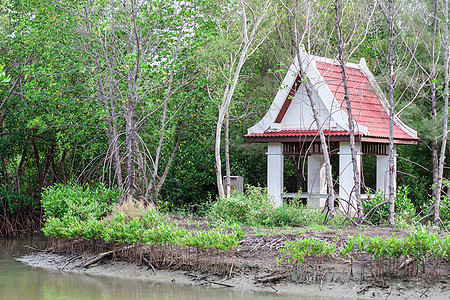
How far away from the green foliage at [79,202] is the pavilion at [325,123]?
13.6 feet

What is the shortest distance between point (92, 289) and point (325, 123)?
7.41m

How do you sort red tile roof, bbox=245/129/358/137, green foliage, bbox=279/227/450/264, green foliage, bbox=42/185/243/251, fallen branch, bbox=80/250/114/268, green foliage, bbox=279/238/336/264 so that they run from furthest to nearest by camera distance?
red tile roof, bbox=245/129/358/137
fallen branch, bbox=80/250/114/268
green foliage, bbox=42/185/243/251
green foliage, bbox=279/238/336/264
green foliage, bbox=279/227/450/264

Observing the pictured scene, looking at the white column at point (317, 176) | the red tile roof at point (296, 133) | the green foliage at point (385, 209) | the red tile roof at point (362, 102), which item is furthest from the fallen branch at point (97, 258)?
the white column at point (317, 176)

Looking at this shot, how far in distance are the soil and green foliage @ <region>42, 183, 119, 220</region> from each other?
128 cm

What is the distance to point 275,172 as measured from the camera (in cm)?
1536

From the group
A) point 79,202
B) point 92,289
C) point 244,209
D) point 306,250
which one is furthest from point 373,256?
point 79,202

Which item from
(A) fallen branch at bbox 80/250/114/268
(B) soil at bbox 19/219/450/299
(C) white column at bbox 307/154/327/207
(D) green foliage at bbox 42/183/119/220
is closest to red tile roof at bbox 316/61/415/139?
(C) white column at bbox 307/154/327/207

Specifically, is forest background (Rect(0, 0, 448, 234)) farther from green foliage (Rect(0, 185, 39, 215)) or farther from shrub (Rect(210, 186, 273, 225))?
shrub (Rect(210, 186, 273, 225))

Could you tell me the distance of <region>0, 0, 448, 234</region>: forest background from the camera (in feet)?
49.0

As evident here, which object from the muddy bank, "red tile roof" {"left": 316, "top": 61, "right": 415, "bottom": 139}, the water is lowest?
the water

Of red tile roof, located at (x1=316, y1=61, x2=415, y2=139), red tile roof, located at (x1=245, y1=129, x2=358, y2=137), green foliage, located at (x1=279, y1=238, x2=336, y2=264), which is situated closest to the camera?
green foliage, located at (x1=279, y1=238, x2=336, y2=264)

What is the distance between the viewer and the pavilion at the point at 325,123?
47.2ft

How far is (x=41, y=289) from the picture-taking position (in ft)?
34.0

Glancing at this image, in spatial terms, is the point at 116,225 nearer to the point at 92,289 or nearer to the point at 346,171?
the point at 92,289
